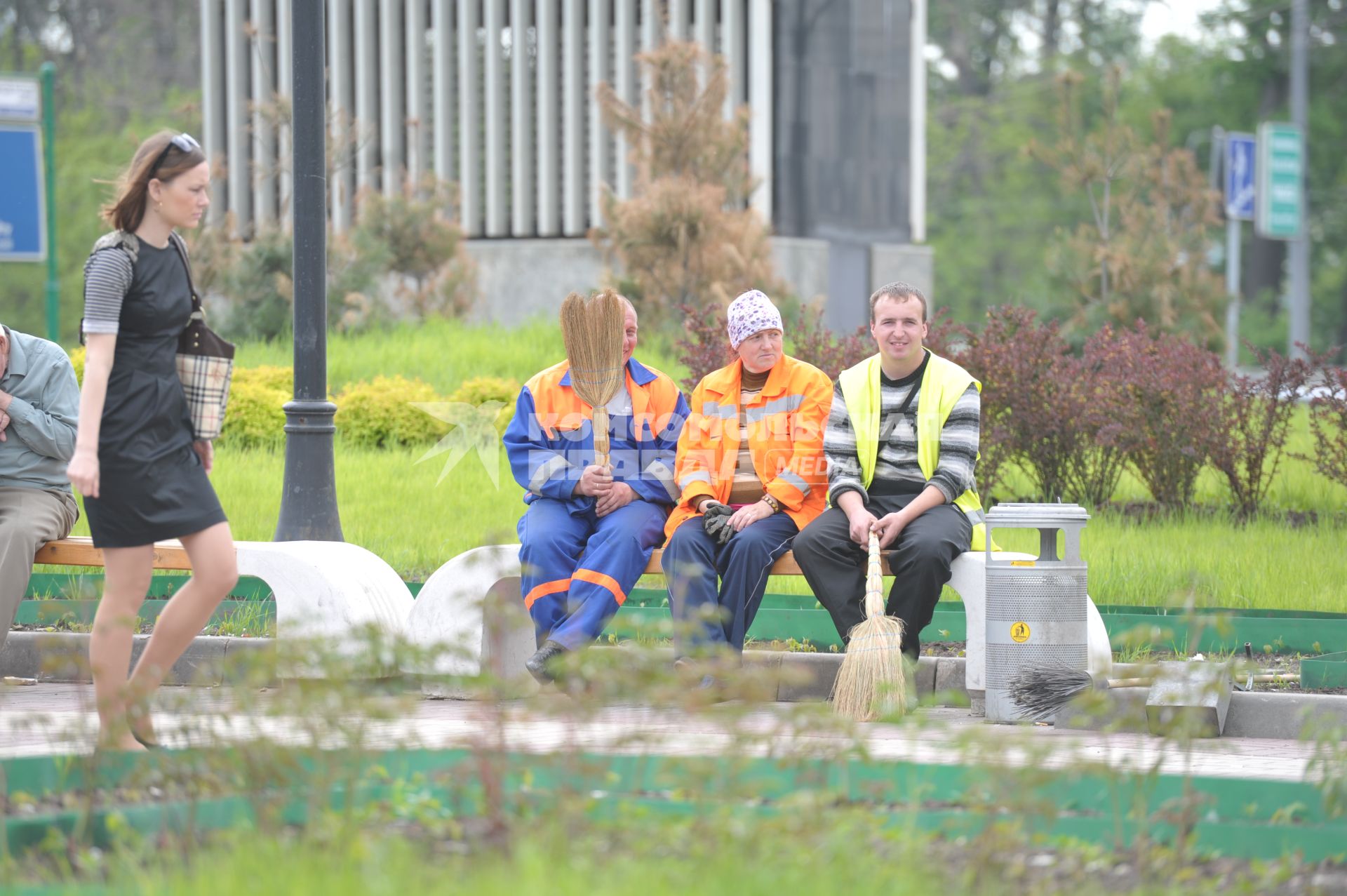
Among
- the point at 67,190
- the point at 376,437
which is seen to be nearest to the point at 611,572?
the point at 376,437

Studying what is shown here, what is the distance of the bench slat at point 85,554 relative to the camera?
7004mm

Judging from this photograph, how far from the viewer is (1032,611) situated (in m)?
6.33

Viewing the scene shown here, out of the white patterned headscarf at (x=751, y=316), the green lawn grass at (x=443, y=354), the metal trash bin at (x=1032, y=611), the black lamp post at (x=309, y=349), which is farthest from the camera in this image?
the green lawn grass at (x=443, y=354)

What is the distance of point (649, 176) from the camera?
16.5 meters

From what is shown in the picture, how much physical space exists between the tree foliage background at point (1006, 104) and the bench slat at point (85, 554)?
27.6m

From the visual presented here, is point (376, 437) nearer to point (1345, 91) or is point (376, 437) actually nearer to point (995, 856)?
point (995, 856)

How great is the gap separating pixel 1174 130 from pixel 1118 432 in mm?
35791

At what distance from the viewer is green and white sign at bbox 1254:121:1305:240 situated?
25062 mm

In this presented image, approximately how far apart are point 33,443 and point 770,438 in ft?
10.0

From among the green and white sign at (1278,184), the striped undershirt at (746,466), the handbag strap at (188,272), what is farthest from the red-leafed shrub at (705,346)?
the green and white sign at (1278,184)

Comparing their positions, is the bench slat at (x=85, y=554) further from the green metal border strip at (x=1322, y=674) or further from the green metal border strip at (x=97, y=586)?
the green metal border strip at (x=1322, y=674)

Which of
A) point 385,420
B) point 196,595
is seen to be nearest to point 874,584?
point 196,595

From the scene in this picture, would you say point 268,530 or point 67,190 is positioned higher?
point 67,190
